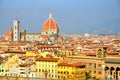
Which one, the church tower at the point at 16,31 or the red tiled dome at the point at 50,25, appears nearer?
the church tower at the point at 16,31

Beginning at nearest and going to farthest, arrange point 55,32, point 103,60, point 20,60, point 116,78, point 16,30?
point 116,78, point 103,60, point 20,60, point 16,30, point 55,32

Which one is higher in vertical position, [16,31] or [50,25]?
[50,25]

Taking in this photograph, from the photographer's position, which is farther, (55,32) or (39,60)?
(55,32)

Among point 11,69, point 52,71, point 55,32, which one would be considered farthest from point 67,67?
point 55,32

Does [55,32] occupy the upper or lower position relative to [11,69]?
upper

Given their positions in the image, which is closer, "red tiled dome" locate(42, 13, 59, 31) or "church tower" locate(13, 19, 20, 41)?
"church tower" locate(13, 19, 20, 41)

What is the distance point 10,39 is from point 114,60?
26.5 m

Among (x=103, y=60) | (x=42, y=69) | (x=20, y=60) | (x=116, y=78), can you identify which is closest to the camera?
(x=116, y=78)

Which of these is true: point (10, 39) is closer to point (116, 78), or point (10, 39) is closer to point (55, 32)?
point (55, 32)

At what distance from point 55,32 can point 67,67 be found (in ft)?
94.4

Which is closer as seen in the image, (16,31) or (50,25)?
(16,31)

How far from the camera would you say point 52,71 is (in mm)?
15086

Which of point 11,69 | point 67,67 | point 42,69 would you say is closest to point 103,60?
point 67,67

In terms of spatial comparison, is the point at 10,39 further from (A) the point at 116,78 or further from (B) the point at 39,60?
(A) the point at 116,78
